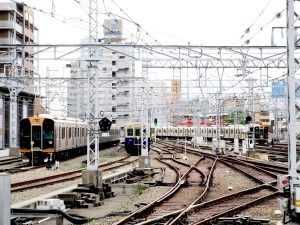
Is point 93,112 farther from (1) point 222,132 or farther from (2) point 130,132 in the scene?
(1) point 222,132

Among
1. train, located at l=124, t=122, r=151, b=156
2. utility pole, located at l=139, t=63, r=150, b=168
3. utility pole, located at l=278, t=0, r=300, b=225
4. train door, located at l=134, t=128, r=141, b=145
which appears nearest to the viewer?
utility pole, located at l=278, t=0, r=300, b=225

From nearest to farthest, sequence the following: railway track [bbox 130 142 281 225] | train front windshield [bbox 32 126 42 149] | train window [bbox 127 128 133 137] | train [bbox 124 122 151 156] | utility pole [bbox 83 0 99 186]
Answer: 1. railway track [bbox 130 142 281 225]
2. utility pole [bbox 83 0 99 186]
3. train front windshield [bbox 32 126 42 149]
4. train [bbox 124 122 151 156]
5. train window [bbox 127 128 133 137]

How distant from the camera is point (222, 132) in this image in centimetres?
6253

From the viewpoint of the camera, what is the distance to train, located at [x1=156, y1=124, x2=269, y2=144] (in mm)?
50938

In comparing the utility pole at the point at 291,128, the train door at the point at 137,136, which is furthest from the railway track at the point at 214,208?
the train door at the point at 137,136

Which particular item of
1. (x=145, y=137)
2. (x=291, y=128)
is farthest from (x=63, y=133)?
(x=291, y=128)

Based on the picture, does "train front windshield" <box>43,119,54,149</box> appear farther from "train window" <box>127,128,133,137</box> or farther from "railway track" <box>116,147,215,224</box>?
"train window" <box>127,128,133,137</box>

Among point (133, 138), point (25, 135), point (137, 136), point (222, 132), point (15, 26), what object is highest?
point (15, 26)

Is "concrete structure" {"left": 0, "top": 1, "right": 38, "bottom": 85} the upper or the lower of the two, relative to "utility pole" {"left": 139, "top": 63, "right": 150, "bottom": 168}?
upper

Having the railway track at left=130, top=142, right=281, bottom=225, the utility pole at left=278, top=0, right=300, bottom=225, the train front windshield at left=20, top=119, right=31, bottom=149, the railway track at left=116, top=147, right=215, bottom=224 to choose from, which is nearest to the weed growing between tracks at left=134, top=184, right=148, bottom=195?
the railway track at left=116, top=147, right=215, bottom=224

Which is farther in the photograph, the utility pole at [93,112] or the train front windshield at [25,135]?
the train front windshield at [25,135]

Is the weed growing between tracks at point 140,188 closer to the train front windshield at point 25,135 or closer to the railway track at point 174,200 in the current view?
the railway track at point 174,200

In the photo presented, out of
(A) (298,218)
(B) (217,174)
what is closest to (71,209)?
(A) (298,218)

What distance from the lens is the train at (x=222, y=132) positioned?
50938 mm
